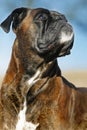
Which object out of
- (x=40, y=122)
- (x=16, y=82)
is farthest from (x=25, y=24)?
(x=40, y=122)

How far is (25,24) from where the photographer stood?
403 inches

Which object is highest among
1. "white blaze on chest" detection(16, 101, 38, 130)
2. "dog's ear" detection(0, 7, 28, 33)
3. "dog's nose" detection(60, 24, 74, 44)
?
"dog's ear" detection(0, 7, 28, 33)

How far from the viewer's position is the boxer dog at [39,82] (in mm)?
9906

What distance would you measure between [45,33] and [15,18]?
27.6 inches

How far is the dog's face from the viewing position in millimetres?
10000

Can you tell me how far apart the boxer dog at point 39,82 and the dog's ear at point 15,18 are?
5 centimetres

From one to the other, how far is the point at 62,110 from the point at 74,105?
0.37m

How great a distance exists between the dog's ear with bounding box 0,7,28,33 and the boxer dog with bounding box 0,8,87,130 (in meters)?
0.05

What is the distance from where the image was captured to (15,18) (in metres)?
10.4

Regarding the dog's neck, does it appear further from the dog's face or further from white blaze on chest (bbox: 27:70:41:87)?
the dog's face

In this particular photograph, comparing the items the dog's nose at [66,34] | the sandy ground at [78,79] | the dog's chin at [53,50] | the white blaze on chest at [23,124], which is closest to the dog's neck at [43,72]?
the dog's chin at [53,50]

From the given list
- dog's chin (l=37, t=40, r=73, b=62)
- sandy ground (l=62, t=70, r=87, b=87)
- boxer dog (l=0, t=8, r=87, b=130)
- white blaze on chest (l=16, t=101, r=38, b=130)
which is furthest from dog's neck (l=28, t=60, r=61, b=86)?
sandy ground (l=62, t=70, r=87, b=87)

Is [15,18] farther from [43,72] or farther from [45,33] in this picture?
[43,72]

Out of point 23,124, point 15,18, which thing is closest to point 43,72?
point 23,124
